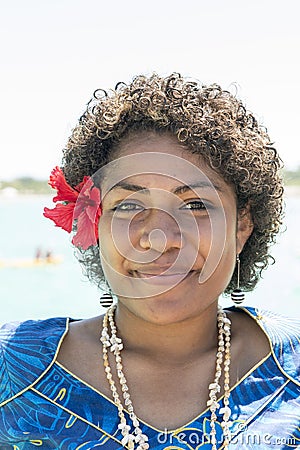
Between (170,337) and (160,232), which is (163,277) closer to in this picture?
(160,232)

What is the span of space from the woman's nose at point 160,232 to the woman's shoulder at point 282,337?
0.52 metres

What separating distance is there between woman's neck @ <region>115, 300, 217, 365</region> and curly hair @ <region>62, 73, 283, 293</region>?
16.6 inches

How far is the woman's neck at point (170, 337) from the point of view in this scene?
229 centimetres

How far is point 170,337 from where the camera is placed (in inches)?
90.1

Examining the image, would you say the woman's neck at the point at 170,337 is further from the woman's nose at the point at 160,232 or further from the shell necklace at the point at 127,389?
the woman's nose at the point at 160,232

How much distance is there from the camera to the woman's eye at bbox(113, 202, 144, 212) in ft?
7.09

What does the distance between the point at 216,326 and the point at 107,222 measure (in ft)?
1.76

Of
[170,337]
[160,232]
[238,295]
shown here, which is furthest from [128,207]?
[238,295]

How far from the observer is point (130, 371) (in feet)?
7.47

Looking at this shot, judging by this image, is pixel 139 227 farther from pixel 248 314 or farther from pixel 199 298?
pixel 248 314

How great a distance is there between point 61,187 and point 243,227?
64 centimetres

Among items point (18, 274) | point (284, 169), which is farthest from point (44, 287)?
point (284, 169)

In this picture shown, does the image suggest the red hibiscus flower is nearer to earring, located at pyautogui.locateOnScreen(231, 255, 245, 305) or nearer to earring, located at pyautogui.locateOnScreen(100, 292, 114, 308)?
earring, located at pyautogui.locateOnScreen(100, 292, 114, 308)

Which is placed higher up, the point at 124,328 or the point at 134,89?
the point at 134,89
